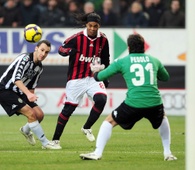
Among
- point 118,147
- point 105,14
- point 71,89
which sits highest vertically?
point 105,14

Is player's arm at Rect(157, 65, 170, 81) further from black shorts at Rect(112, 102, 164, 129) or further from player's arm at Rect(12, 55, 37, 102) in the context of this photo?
player's arm at Rect(12, 55, 37, 102)

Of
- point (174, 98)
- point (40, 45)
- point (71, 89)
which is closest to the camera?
point (40, 45)

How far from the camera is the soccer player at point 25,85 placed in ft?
42.9

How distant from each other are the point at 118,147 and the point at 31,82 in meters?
1.81

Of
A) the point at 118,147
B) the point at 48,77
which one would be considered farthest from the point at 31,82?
the point at 48,77

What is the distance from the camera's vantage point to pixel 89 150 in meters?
13.2

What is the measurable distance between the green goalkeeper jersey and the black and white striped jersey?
2.28 m

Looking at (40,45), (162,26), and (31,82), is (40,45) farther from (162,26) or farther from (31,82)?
(162,26)

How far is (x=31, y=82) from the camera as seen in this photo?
→ 13.6 meters

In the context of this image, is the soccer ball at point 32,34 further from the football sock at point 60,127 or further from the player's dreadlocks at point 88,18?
the football sock at point 60,127

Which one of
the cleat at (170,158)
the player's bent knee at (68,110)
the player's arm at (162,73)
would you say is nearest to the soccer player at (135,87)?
the player's arm at (162,73)

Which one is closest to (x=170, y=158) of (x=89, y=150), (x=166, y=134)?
(x=166, y=134)

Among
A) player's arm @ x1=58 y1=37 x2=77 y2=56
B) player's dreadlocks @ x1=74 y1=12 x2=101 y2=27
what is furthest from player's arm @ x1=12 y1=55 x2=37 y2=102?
player's dreadlocks @ x1=74 y1=12 x2=101 y2=27

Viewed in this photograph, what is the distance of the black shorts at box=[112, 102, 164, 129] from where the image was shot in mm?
11141
